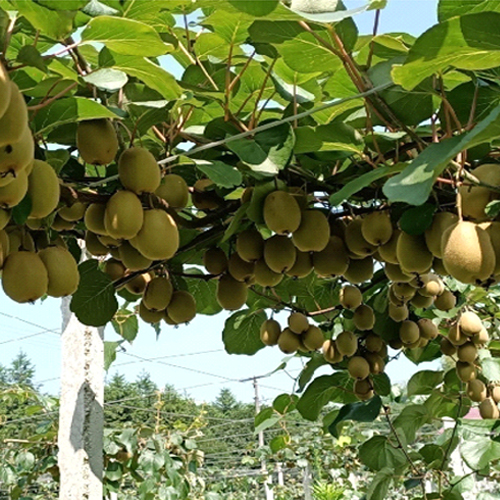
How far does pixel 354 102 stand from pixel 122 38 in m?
0.37

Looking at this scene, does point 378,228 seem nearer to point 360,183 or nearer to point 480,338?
point 360,183

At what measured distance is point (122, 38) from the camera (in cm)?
85

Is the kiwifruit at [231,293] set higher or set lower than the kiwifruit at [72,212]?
lower

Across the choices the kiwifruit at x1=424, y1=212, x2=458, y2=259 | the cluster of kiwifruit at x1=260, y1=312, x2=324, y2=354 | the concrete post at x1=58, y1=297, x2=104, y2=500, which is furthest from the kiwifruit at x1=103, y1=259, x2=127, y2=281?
the concrete post at x1=58, y1=297, x2=104, y2=500

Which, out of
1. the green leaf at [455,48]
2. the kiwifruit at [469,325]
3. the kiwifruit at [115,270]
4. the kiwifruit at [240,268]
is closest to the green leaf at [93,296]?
the kiwifruit at [115,270]

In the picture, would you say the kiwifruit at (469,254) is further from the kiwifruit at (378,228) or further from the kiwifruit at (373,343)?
the kiwifruit at (373,343)

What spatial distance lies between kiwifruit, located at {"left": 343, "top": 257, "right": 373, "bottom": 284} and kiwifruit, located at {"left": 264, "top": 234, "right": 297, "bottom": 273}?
0.43ft

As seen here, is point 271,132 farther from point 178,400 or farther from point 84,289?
point 178,400

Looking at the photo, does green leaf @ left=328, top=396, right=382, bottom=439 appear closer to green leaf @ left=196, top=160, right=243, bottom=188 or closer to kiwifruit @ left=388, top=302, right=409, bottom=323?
kiwifruit @ left=388, top=302, right=409, bottom=323

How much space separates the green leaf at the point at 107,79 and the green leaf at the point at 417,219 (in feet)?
1.33

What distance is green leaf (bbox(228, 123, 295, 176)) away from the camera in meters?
0.97

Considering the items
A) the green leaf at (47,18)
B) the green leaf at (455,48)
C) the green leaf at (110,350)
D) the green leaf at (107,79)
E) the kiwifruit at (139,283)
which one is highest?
the green leaf at (110,350)

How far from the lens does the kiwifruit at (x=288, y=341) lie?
1545mm

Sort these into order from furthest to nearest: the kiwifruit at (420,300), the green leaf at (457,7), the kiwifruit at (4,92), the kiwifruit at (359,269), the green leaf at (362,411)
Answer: the green leaf at (362,411), the kiwifruit at (420,300), the kiwifruit at (359,269), the green leaf at (457,7), the kiwifruit at (4,92)
